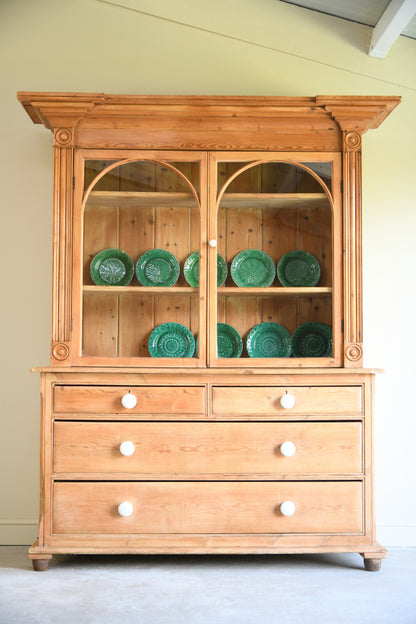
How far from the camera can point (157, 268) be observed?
8.94ft

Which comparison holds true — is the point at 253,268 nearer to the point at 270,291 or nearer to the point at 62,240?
the point at 270,291

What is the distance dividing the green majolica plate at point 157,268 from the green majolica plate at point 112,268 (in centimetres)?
5

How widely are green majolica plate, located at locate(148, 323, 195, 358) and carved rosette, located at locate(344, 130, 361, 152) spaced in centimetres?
106

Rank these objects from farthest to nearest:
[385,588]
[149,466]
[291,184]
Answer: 1. [291,184]
2. [149,466]
3. [385,588]

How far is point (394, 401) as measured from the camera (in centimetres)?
299

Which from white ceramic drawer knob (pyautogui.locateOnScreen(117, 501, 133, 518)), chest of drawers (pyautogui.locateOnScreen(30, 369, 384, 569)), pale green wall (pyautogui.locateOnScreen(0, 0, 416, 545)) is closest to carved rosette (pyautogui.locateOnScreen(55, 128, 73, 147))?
pale green wall (pyautogui.locateOnScreen(0, 0, 416, 545))

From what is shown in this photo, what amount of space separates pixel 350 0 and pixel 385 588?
2641mm

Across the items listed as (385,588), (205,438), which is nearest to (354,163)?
(205,438)

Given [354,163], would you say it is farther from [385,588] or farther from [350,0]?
[385,588]

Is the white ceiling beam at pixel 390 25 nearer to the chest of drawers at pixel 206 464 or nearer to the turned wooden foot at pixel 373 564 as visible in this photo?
the chest of drawers at pixel 206 464

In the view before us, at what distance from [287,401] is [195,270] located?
2.27ft

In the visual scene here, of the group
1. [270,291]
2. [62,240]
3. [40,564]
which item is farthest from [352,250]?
[40,564]

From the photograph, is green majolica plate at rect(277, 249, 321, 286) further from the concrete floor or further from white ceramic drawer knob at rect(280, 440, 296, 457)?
the concrete floor

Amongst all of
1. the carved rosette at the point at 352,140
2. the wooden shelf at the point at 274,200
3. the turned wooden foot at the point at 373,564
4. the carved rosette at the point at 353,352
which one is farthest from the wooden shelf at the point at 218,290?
the turned wooden foot at the point at 373,564
